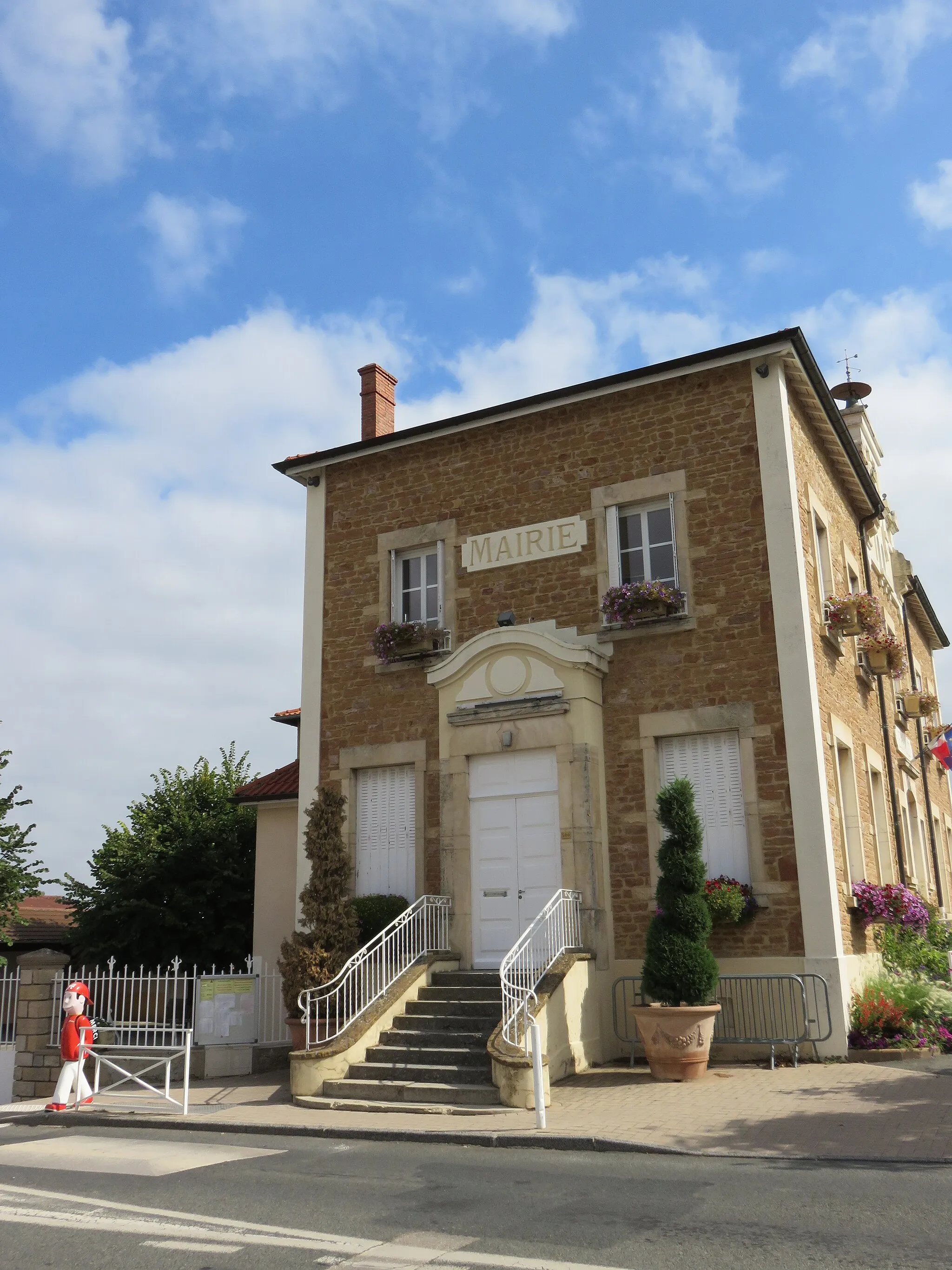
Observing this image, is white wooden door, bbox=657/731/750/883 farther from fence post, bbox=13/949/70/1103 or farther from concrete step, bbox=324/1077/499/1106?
fence post, bbox=13/949/70/1103

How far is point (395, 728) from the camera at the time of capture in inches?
586

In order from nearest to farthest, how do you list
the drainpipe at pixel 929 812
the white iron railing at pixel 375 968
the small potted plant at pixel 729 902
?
the white iron railing at pixel 375 968 → the small potted plant at pixel 729 902 → the drainpipe at pixel 929 812

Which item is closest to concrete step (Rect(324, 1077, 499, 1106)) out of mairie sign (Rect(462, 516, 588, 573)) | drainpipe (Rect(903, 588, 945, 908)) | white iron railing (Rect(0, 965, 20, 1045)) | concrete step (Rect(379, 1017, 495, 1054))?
concrete step (Rect(379, 1017, 495, 1054))

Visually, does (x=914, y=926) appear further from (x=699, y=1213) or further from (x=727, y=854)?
(x=699, y=1213)

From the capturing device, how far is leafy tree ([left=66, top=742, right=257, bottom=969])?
66.2 feet

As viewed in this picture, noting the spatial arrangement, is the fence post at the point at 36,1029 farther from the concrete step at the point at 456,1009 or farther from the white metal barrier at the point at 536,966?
the white metal barrier at the point at 536,966

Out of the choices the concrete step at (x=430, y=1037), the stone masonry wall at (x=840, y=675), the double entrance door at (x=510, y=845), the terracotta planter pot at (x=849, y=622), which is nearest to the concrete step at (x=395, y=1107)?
the concrete step at (x=430, y=1037)

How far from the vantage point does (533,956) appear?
12539mm

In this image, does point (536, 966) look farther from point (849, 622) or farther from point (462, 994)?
point (849, 622)

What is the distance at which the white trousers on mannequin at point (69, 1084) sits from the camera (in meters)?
11.4

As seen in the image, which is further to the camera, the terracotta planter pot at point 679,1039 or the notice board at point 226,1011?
the notice board at point 226,1011

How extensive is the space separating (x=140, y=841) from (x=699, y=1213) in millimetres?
17192

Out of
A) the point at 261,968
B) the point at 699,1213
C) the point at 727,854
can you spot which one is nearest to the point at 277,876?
Result: the point at 261,968

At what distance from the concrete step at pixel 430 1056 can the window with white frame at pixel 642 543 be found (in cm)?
578
